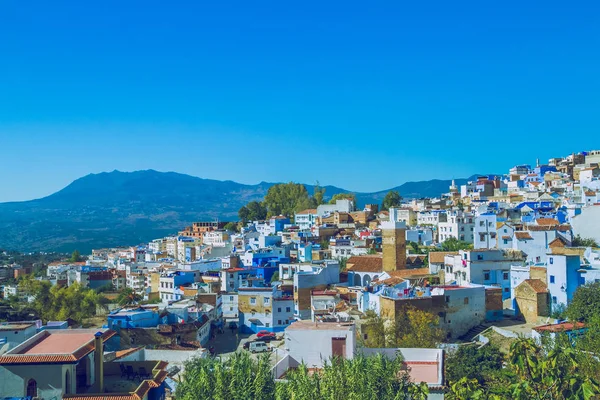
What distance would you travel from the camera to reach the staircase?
1926 centimetres

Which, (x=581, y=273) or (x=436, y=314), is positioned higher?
(x=581, y=273)

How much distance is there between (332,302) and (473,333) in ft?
20.3

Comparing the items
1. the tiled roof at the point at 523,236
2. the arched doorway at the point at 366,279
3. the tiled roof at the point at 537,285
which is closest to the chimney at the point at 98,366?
the tiled roof at the point at 537,285

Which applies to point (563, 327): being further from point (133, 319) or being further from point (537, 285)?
point (133, 319)

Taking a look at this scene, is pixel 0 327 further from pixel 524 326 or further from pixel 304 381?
pixel 524 326

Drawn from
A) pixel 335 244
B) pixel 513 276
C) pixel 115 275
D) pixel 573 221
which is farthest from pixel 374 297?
pixel 115 275

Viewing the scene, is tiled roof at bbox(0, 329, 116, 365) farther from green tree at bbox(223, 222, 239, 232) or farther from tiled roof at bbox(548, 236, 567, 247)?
green tree at bbox(223, 222, 239, 232)

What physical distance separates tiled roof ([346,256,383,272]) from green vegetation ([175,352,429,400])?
57.3 feet

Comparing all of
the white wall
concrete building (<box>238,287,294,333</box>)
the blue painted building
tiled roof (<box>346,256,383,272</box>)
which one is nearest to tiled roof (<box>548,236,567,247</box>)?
tiled roof (<box>346,256,383,272</box>)

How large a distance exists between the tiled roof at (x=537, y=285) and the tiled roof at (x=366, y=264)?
29.2 ft

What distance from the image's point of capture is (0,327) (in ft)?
52.0

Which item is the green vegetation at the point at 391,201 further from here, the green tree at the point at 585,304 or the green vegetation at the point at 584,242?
the green tree at the point at 585,304

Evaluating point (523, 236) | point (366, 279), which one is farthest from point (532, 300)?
point (366, 279)

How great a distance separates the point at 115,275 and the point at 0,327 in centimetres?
2955
